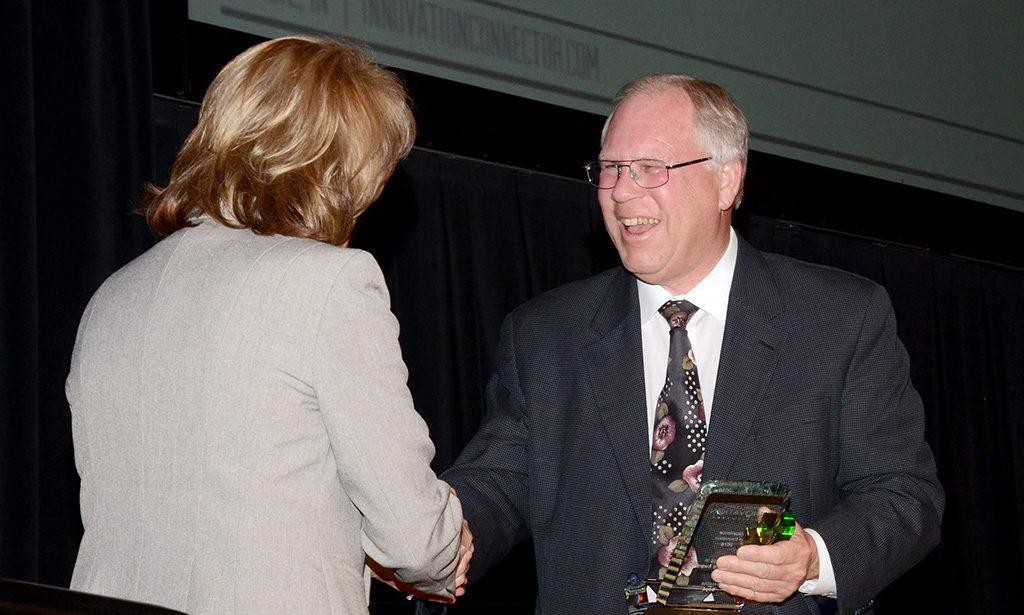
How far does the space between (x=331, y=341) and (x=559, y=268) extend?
4.07 meters

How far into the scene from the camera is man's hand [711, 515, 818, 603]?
214 cm

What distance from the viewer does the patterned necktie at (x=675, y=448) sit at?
2453 mm

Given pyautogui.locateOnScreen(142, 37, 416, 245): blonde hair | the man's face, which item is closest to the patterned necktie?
the man's face

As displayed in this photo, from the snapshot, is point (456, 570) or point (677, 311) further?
point (677, 311)

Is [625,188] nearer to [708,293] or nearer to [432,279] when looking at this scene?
[708,293]

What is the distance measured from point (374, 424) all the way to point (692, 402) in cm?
104

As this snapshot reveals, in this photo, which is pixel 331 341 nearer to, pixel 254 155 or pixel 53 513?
pixel 254 155

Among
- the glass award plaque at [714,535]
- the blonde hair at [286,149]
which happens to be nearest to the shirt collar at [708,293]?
the glass award plaque at [714,535]

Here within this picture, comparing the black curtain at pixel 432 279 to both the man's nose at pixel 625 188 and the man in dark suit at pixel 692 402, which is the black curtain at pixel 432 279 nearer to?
the man in dark suit at pixel 692 402

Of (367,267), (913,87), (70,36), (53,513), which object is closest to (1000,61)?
(913,87)

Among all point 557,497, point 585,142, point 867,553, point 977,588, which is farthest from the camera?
point 977,588

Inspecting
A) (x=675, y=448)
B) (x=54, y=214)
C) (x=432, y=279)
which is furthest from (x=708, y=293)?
(x=432, y=279)

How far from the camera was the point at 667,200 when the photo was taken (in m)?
2.81

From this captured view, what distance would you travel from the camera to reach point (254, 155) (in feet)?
5.88
